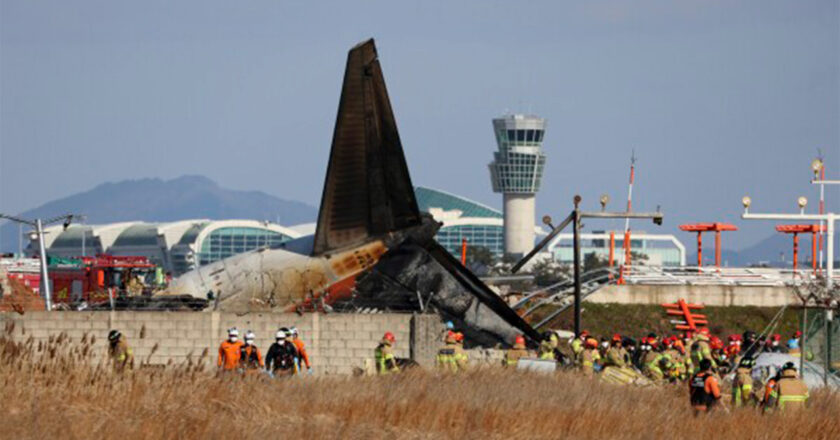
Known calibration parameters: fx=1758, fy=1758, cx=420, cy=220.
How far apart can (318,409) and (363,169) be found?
2237cm

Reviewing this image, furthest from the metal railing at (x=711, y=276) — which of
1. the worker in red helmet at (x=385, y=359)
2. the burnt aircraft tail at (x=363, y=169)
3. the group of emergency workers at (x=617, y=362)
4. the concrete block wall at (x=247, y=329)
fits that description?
the worker in red helmet at (x=385, y=359)

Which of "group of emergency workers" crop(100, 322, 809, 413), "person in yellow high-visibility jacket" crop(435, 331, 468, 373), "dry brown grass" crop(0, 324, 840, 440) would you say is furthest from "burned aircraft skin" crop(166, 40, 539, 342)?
"dry brown grass" crop(0, 324, 840, 440)

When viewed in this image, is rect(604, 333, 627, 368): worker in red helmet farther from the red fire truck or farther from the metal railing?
the metal railing

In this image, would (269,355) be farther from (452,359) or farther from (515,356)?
(515,356)

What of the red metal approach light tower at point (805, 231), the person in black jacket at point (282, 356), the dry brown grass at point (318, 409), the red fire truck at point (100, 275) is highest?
the red metal approach light tower at point (805, 231)

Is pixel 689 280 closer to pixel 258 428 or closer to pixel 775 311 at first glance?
pixel 775 311

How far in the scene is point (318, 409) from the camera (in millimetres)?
26375

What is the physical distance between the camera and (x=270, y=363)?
33.5m

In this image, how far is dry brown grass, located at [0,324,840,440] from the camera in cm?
2298

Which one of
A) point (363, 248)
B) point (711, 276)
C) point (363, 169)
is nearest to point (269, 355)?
point (363, 248)

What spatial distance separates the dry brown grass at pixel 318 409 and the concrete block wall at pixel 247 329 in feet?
32.6

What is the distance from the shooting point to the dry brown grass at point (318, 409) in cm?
2298

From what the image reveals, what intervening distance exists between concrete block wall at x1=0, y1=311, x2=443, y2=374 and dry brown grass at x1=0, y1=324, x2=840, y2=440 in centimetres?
994

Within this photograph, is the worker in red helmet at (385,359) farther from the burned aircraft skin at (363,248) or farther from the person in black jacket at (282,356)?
the burned aircraft skin at (363,248)
